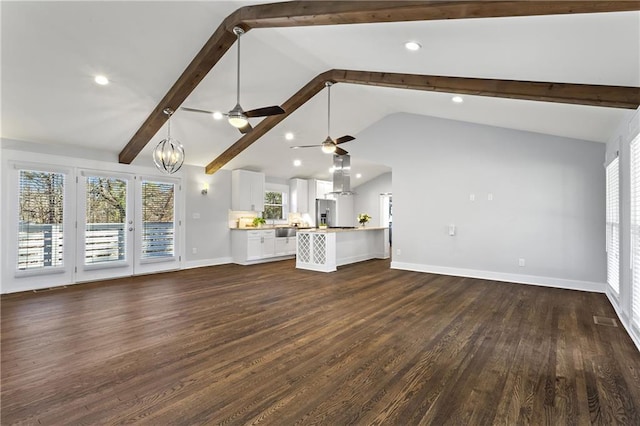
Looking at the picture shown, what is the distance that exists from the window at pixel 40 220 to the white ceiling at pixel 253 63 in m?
0.69

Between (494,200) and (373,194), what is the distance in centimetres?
575

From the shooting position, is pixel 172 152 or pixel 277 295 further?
pixel 172 152

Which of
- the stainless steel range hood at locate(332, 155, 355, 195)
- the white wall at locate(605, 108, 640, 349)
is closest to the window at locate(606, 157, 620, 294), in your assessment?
the white wall at locate(605, 108, 640, 349)

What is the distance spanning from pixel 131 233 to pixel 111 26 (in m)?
4.24

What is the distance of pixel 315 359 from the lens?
9.50 feet

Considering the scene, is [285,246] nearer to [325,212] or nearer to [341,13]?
[325,212]

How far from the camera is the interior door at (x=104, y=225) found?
6098 millimetres

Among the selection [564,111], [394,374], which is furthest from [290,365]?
[564,111]

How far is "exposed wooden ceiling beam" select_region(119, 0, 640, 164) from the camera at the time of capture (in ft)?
7.74

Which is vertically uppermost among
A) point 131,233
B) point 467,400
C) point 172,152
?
point 172,152

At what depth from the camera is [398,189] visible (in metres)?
7.60

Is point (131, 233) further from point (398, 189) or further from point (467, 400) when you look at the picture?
point (467, 400)

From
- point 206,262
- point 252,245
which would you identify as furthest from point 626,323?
point 206,262

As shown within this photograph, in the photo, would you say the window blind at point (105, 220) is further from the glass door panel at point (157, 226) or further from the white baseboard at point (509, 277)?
the white baseboard at point (509, 277)
